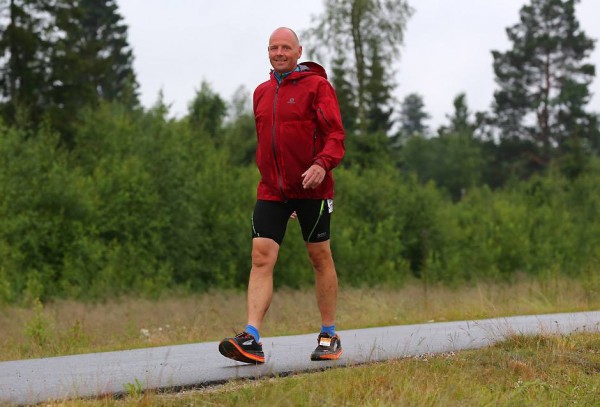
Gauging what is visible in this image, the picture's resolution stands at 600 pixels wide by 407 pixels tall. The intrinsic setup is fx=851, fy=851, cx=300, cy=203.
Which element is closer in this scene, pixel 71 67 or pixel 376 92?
pixel 71 67

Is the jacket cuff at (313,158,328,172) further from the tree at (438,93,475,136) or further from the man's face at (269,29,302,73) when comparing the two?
the tree at (438,93,475,136)

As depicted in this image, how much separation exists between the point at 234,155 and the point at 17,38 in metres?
14.5

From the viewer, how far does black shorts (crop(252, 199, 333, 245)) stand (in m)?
5.80

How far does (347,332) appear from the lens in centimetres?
873

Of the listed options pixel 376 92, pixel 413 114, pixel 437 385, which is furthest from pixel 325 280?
pixel 413 114

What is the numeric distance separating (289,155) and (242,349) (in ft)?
4.32

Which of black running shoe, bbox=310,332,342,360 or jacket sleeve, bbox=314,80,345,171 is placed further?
black running shoe, bbox=310,332,342,360

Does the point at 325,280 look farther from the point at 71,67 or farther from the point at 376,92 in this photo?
the point at 376,92

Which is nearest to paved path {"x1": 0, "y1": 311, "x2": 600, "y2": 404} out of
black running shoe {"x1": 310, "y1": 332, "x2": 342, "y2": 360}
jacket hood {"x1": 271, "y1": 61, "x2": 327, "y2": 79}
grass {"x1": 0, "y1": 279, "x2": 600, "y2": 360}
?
black running shoe {"x1": 310, "y1": 332, "x2": 342, "y2": 360}

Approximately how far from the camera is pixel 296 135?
572 cm

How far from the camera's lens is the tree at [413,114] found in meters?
108

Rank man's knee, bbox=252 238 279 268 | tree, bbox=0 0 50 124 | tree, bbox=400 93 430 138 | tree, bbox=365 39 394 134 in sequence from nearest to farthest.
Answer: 1. man's knee, bbox=252 238 279 268
2. tree, bbox=0 0 50 124
3. tree, bbox=365 39 394 134
4. tree, bbox=400 93 430 138

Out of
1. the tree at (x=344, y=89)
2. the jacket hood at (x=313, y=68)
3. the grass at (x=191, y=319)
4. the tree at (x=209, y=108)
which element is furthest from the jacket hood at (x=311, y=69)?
the tree at (x=209, y=108)

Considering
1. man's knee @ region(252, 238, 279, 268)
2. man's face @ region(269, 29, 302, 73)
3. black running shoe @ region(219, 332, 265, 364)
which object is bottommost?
black running shoe @ region(219, 332, 265, 364)
